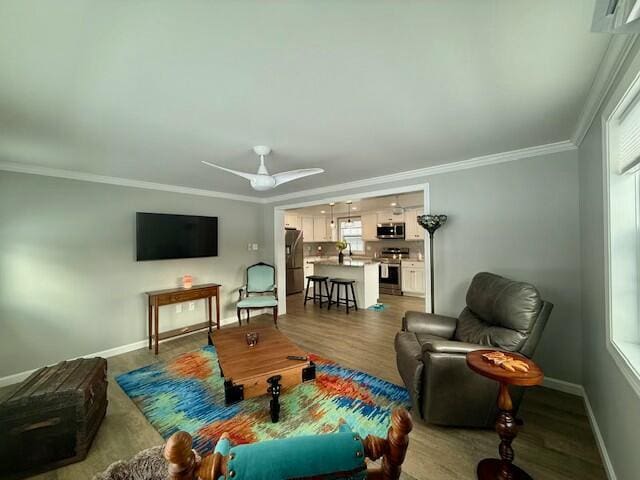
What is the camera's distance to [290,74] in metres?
1.43

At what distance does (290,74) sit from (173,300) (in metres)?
3.55

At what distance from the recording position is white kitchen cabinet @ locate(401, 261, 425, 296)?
263 inches

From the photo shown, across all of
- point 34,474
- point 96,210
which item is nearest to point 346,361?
point 34,474

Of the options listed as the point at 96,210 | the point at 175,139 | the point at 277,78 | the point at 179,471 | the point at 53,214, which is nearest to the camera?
the point at 179,471

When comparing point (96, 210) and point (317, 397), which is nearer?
point (317, 397)

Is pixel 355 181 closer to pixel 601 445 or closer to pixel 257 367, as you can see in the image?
pixel 257 367

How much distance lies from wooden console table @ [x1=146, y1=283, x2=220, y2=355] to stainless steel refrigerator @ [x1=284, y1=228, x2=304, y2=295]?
9.66 ft

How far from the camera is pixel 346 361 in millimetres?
3156

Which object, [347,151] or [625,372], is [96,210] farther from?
[625,372]

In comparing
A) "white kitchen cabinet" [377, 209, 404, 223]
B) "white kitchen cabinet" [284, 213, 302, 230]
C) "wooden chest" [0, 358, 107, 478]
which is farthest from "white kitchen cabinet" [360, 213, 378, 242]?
"wooden chest" [0, 358, 107, 478]

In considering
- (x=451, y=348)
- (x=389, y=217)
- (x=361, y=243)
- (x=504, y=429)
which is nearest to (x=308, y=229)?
(x=361, y=243)

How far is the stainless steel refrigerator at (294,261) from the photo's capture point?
7.10m

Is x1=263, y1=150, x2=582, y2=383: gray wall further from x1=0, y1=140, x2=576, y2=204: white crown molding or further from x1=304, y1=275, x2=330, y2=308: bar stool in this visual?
x1=304, y1=275, x2=330, y2=308: bar stool

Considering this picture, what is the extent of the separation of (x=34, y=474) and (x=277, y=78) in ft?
9.76
